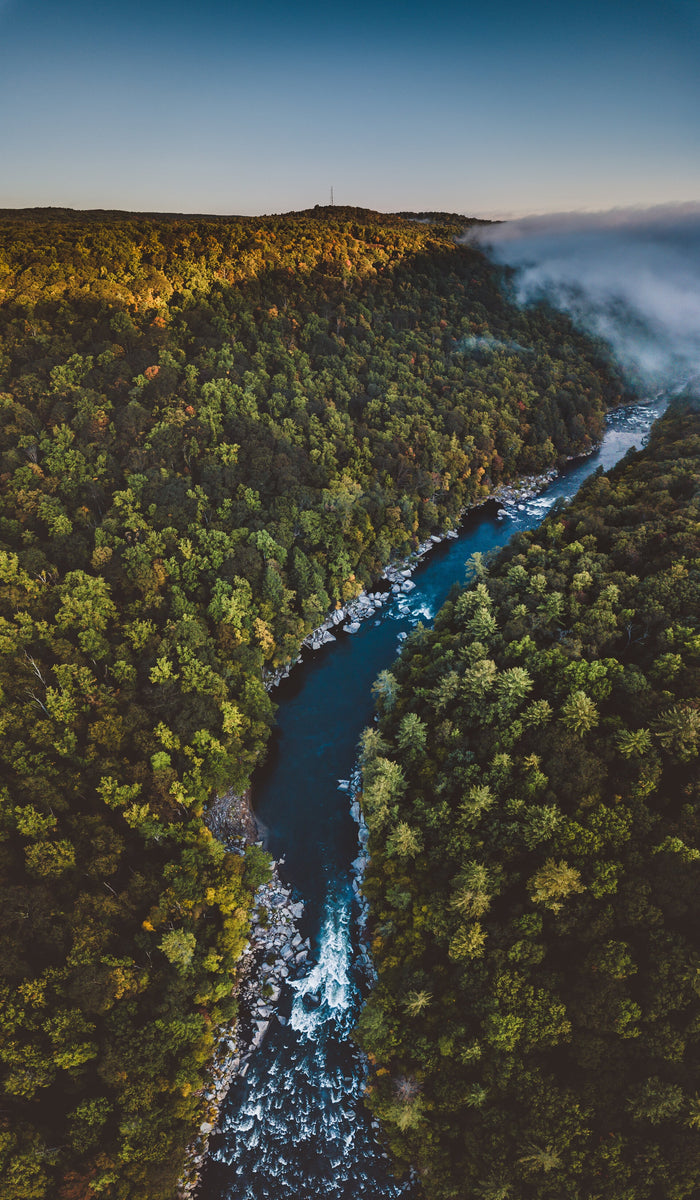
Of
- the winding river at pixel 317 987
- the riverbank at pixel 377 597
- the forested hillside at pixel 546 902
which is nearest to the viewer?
the forested hillside at pixel 546 902

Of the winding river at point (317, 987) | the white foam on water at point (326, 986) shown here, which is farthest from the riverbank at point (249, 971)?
the white foam on water at point (326, 986)

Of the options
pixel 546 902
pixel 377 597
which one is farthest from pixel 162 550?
pixel 546 902

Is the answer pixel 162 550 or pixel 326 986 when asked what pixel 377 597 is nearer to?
pixel 162 550

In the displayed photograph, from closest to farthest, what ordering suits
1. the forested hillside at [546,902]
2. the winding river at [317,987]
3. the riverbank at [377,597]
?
the forested hillside at [546,902]
the winding river at [317,987]
the riverbank at [377,597]

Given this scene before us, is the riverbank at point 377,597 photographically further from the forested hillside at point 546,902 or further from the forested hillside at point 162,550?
the forested hillside at point 546,902

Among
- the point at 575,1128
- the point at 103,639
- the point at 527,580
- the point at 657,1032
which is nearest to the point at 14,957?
the point at 103,639

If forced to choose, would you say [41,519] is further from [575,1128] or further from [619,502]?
[619,502]
